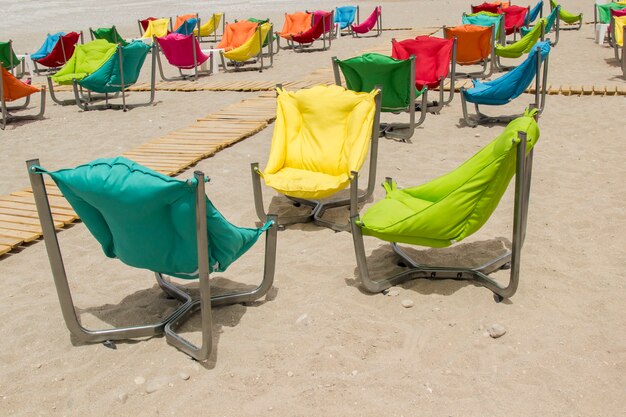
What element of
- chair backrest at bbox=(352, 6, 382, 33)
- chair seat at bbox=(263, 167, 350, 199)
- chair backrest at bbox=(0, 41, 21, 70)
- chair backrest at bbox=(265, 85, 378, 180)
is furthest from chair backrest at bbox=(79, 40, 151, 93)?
chair backrest at bbox=(352, 6, 382, 33)

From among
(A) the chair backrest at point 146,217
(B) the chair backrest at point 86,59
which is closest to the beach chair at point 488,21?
(B) the chair backrest at point 86,59

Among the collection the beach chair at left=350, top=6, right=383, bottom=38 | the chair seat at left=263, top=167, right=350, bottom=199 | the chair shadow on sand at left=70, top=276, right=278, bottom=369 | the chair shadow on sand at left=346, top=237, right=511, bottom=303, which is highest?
the beach chair at left=350, top=6, right=383, bottom=38

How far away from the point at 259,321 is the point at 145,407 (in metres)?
0.73

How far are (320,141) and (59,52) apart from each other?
352 inches

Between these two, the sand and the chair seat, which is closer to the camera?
the sand

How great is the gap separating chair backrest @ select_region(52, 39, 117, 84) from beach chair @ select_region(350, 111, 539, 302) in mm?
6675

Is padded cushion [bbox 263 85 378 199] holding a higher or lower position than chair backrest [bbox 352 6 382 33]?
lower

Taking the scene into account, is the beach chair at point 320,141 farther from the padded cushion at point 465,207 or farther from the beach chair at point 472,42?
the beach chair at point 472,42

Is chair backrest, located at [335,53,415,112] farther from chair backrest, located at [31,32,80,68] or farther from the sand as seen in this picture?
chair backrest, located at [31,32,80,68]

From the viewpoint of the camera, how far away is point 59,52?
38.0ft

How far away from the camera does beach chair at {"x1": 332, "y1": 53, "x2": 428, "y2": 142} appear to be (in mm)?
5777

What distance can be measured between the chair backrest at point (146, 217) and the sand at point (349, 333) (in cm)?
43

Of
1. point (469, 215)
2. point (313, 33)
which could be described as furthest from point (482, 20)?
point (469, 215)

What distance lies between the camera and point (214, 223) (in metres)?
2.49
